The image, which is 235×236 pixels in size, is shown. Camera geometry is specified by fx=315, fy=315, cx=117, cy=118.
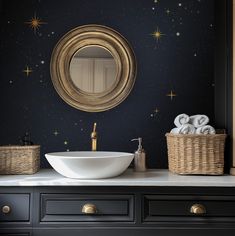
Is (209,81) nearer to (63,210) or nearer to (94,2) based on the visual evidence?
(94,2)

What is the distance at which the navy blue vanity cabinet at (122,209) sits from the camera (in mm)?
1579

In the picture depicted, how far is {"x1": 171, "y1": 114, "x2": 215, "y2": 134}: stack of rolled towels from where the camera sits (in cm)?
178

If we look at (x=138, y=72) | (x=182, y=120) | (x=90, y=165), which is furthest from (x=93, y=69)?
(x=90, y=165)

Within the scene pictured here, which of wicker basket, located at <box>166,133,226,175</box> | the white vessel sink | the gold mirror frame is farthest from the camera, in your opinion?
the gold mirror frame

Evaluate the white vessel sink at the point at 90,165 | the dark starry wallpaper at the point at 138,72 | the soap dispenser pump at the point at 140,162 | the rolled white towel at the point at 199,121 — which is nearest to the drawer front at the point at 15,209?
the white vessel sink at the point at 90,165

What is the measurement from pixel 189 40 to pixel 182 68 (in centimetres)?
20

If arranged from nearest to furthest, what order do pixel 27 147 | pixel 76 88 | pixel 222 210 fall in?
pixel 222 210
pixel 27 147
pixel 76 88

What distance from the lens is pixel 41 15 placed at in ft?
7.18

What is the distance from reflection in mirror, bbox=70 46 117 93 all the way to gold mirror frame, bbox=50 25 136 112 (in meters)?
0.03

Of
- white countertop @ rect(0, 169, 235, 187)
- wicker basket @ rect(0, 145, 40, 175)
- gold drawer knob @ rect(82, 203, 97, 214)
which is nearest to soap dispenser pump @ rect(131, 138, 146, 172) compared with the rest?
white countertop @ rect(0, 169, 235, 187)

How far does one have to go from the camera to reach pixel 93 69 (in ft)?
7.13

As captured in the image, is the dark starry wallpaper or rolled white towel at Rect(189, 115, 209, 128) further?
the dark starry wallpaper

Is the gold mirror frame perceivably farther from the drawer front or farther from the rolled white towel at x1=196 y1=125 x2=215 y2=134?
the drawer front

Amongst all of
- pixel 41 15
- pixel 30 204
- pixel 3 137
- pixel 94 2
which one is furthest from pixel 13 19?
pixel 30 204
